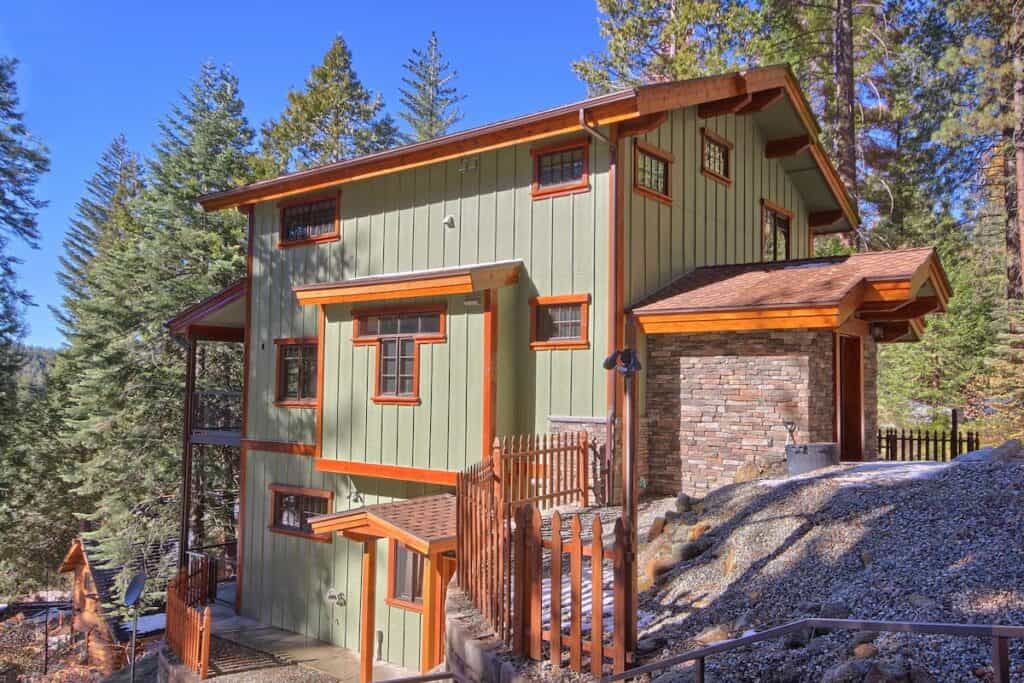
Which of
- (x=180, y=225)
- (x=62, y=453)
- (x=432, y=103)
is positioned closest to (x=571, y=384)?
(x=180, y=225)

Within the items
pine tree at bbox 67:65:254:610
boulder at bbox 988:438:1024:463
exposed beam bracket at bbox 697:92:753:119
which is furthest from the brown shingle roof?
pine tree at bbox 67:65:254:610

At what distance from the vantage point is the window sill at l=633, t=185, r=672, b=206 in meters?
11.0

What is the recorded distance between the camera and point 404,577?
39.8 feet

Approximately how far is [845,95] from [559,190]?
15936 millimetres

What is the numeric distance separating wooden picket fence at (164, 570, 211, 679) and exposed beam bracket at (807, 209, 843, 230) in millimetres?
14424

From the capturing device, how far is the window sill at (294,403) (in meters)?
13.7

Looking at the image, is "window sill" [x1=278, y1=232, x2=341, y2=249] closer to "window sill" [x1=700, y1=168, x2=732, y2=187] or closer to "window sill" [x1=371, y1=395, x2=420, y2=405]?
"window sill" [x1=371, y1=395, x2=420, y2=405]

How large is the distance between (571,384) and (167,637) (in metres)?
8.98

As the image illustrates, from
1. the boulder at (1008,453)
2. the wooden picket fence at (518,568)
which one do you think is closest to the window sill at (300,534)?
the wooden picket fence at (518,568)

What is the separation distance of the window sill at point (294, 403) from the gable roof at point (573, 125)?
398cm

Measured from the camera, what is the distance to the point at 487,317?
10.8 metres

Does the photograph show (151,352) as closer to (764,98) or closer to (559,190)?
(559,190)

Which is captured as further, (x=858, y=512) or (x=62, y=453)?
(x=62, y=453)

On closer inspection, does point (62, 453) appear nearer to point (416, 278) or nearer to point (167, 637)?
point (167, 637)
